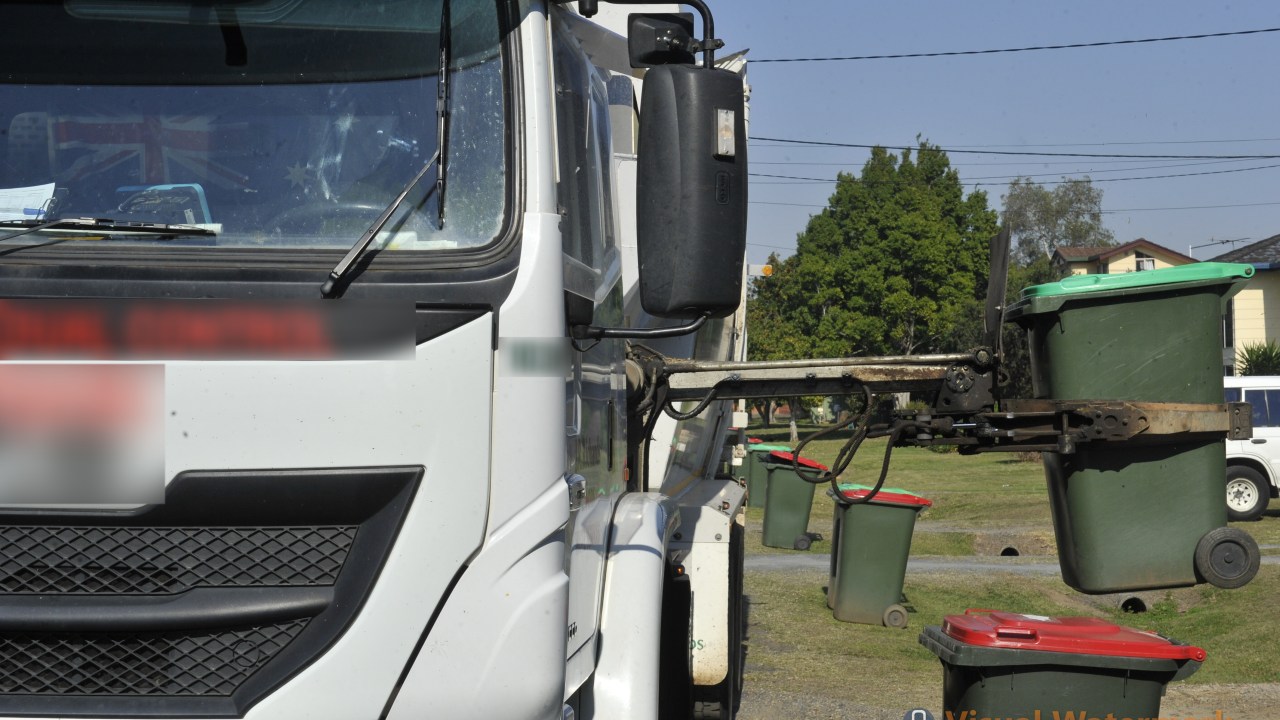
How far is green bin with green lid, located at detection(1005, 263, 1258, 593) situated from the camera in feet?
14.1

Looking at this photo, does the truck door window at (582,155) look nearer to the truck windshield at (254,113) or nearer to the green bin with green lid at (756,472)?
the truck windshield at (254,113)

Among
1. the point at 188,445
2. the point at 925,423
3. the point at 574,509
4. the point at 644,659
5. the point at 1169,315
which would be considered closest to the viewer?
the point at 188,445

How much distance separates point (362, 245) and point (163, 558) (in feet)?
2.11

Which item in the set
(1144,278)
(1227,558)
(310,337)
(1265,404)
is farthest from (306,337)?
(1265,404)

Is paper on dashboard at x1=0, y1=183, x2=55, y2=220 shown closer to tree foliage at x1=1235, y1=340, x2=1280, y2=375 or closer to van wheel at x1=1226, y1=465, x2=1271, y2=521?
van wheel at x1=1226, y1=465, x2=1271, y2=521

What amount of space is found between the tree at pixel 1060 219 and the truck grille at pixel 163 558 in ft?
218

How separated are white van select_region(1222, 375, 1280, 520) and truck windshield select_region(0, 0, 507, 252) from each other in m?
16.9

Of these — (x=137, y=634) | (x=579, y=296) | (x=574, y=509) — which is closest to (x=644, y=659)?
(x=574, y=509)

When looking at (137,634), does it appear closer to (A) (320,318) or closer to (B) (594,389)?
(A) (320,318)

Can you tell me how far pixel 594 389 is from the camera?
9.71 ft

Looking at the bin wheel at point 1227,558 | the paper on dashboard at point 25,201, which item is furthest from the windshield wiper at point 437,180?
the bin wheel at point 1227,558

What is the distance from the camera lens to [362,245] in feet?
7.31

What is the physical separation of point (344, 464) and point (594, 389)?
91 cm

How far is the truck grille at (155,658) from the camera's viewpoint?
217cm
